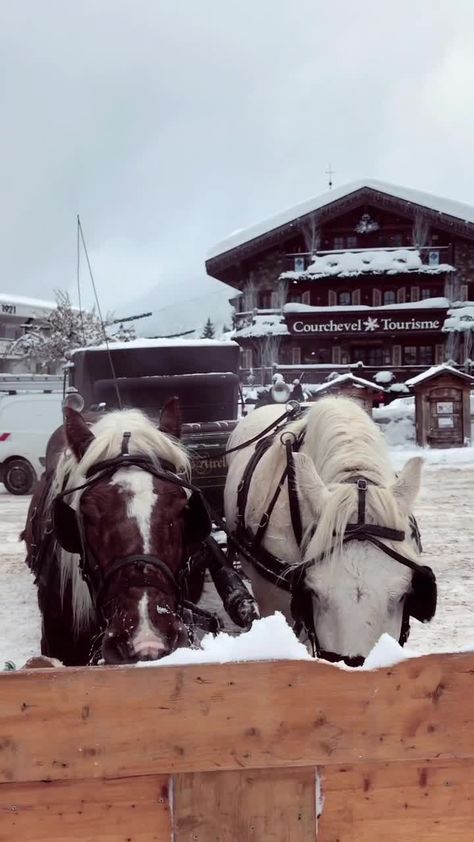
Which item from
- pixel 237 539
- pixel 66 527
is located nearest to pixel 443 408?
pixel 237 539

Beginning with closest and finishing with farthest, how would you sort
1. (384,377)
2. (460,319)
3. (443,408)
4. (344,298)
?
(443,408) → (384,377) → (460,319) → (344,298)

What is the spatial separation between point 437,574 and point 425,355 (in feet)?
76.3

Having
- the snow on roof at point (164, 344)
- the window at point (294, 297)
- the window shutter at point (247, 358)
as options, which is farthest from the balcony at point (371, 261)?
the snow on roof at point (164, 344)

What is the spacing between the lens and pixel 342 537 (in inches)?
105

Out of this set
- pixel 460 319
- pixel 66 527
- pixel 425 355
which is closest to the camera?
pixel 66 527

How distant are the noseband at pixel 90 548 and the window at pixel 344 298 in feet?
90.6

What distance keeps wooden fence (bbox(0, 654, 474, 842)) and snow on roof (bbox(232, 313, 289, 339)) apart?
27570mm

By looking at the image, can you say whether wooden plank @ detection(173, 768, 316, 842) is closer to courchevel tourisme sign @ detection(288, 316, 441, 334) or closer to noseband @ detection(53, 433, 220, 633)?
noseband @ detection(53, 433, 220, 633)

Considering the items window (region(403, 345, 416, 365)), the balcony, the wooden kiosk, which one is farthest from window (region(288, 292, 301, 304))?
the wooden kiosk

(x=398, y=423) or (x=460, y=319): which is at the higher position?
(x=460, y=319)

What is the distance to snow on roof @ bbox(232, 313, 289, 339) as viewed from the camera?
94.3 feet

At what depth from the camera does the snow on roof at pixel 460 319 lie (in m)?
27.6

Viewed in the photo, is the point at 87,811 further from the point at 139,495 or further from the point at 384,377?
the point at 384,377

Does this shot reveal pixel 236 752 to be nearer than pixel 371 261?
Yes
